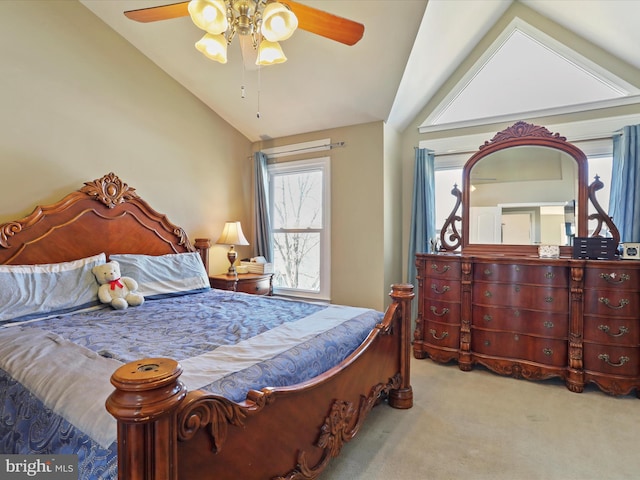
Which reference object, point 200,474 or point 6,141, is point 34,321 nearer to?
point 6,141

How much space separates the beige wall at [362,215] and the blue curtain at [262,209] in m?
0.78

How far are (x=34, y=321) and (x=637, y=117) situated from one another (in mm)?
4727

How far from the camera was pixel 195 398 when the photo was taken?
92cm

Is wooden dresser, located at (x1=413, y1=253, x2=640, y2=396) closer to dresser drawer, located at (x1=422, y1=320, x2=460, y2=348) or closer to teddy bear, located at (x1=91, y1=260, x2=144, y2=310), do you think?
dresser drawer, located at (x1=422, y1=320, x2=460, y2=348)

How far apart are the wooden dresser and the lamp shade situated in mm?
1951

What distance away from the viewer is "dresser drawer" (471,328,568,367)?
272cm

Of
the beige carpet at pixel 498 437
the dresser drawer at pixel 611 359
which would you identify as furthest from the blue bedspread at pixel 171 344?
the dresser drawer at pixel 611 359

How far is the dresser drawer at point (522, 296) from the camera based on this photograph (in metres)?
2.72

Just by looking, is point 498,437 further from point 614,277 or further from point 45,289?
point 45,289

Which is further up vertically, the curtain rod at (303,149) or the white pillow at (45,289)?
the curtain rod at (303,149)

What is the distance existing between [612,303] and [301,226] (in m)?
2.94

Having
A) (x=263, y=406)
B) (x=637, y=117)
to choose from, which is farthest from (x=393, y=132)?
(x=263, y=406)

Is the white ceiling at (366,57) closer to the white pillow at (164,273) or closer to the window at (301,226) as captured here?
the window at (301,226)

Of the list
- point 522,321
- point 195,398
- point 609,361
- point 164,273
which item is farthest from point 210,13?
point 609,361
